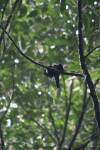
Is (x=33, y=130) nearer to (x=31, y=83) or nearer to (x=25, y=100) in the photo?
(x=25, y=100)

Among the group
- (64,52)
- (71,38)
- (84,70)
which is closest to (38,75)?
(64,52)

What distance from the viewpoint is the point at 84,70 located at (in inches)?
75.8

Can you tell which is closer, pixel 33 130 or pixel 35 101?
pixel 35 101

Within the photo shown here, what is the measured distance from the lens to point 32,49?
452 centimetres

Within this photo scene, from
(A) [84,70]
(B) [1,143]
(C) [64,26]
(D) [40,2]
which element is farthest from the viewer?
(C) [64,26]

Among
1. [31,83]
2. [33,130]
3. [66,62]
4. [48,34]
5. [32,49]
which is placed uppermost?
[48,34]

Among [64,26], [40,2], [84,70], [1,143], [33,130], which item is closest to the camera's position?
[84,70]

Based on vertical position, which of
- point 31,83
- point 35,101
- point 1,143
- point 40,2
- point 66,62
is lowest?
point 1,143

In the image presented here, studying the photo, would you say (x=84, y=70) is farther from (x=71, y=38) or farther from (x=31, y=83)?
(x=31, y=83)

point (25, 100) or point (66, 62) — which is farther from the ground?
point (66, 62)

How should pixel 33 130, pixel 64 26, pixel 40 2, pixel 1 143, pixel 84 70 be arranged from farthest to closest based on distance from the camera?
pixel 33 130 → pixel 64 26 → pixel 40 2 → pixel 1 143 → pixel 84 70

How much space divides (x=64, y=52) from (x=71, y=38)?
25.4 inches

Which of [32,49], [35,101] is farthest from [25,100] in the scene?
[32,49]

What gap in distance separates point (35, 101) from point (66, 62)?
1.47 metres
